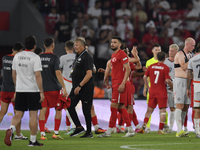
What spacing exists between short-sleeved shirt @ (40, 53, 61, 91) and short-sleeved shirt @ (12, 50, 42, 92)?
49.7 inches

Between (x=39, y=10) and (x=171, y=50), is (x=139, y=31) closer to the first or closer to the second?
(x=39, y=10)

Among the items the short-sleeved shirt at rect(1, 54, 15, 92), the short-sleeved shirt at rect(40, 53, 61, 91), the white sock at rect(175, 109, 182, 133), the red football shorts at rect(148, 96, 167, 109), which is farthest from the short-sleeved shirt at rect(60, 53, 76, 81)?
the white sock at rect(175, 109, 182, 133)

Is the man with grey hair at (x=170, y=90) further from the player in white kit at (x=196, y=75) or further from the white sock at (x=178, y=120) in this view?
the player in white kit at (x=196, y=75)

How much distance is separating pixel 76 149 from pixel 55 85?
6.62 feet

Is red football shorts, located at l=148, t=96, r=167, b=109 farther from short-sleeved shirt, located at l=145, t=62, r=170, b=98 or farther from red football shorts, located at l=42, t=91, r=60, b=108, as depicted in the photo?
red football shorts, located at l=42, t=91, r=60, b=108

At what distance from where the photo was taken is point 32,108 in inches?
219

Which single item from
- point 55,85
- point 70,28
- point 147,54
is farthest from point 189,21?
point 55,85

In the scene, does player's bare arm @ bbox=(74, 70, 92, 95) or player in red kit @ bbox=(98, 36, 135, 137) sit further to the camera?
player in red kit @ bbox=(98, 36, 135, 137)

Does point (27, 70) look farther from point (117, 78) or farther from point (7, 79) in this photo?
point (117, 78)

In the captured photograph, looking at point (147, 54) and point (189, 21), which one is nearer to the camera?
point (147, 54)

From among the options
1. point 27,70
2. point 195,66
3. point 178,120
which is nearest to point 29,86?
point 27,70

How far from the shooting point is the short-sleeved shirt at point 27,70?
5.55 metres

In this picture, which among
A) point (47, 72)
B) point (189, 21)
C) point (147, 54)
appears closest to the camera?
point (47, 72)

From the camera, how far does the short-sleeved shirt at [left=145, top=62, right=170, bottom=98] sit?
8.55 metres
